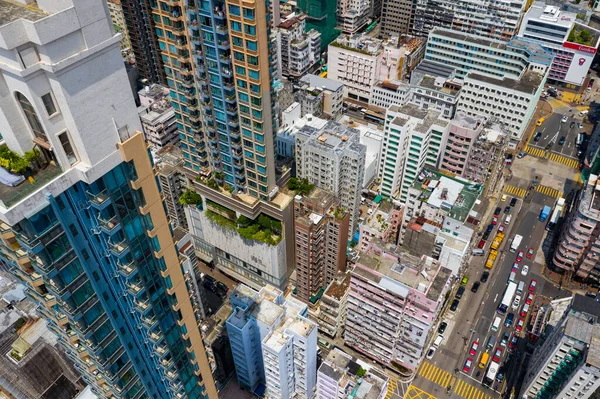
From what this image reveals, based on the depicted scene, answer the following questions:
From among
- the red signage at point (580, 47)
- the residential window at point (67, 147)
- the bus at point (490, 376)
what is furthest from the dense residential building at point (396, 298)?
the red signage at point (580, 47)

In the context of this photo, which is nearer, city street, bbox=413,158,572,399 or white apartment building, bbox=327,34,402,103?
Answer: city street, bbox=413,158,572,399

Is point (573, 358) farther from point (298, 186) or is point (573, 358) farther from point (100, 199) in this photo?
point (100, 199)

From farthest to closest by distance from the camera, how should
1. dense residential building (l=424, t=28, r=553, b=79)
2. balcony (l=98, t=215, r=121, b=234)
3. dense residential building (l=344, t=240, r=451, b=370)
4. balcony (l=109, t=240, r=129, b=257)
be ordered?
1. dense residential building (l=424, t=28, r=553, b=79)
2. dense residential building (l=344, t=240, r=451, b=370)
3. balcony (l=109, t=240, r=129, b=257)
4. balcony (l=98, t=215, r=121, b=234)

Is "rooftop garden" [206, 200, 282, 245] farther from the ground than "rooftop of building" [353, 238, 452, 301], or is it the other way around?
"rooftop of building" [353, 238, 452, 301]

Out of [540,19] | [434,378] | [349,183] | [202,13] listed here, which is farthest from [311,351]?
[540,19]

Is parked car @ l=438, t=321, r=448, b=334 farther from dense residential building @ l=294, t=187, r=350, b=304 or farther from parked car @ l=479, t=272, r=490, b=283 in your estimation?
dense residential building @ l=294, t=187, r=350, b=304

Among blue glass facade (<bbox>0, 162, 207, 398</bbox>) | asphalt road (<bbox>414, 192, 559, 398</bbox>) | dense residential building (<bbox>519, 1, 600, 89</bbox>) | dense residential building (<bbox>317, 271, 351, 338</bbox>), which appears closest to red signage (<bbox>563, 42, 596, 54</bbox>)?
dense residential building (<bbox>519, 1, 600, 89</bbox>)

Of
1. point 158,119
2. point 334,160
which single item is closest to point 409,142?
point 334,160
